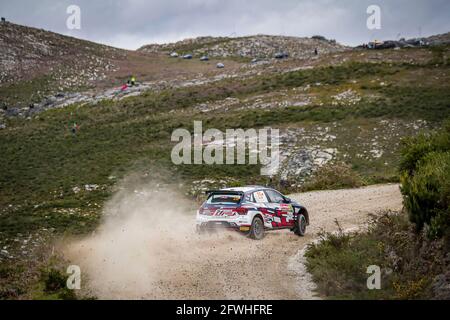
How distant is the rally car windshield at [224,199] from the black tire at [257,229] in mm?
801

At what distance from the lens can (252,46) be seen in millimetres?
120938

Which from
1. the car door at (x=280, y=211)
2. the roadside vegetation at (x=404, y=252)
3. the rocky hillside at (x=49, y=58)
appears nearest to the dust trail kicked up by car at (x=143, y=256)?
the car door at (x=280, y=211)

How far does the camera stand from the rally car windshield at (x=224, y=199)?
17.8 metres

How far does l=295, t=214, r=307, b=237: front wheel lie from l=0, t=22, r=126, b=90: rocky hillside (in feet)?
235

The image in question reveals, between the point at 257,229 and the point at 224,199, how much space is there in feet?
4.39

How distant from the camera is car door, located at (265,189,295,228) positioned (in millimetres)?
18734

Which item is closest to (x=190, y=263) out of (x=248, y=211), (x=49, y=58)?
(x=248, y=211)

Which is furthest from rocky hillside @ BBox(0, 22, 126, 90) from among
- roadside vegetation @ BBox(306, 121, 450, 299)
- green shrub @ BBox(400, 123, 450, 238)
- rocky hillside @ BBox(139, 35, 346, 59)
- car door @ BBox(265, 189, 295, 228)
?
green shrub @ BBox(400, 123, 450, 238)

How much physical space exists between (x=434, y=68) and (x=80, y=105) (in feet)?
141

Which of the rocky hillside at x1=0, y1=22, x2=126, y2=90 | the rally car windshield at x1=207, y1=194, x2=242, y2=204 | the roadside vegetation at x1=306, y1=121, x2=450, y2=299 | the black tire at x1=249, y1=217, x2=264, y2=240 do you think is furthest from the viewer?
the rocky hillside at x1=0, y1=22, x2=126, y2=90

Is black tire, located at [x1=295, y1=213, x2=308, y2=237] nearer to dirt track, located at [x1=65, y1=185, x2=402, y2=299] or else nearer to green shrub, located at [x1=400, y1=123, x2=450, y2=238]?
dirt track, located at [x1=65, y1=185, x2=402, y2=299]

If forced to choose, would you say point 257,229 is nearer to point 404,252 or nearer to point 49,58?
point 404,252

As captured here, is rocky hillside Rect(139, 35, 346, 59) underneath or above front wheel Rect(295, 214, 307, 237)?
above
